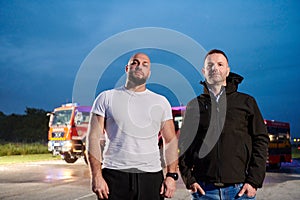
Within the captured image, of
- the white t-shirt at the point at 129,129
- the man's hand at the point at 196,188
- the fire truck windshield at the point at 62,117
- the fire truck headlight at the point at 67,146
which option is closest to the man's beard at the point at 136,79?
the white t-shirt at the point at 129,129

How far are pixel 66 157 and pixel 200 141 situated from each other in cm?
1550

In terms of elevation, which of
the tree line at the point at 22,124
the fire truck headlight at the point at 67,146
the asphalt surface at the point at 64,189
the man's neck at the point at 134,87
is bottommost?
the asphalt surface at the point at 64,189

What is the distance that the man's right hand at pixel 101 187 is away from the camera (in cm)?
291

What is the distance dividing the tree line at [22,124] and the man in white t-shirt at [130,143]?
57.9 metres

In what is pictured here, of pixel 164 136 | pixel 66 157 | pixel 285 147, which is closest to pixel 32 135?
pixel 66 157

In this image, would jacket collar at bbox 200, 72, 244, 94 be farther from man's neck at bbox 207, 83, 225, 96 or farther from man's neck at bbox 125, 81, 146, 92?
man's neck at bbox 125, 81, 146, 92

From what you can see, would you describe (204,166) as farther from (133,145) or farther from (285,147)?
(285,147)

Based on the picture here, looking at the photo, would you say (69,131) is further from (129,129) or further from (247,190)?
(247,190)

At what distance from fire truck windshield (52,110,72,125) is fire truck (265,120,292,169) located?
29.8ft

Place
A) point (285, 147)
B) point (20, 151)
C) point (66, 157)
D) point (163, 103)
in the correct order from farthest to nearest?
point (20, 151)
point (66, 157)
point (285, 147)
point (163, 103)

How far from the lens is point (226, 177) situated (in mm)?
2863

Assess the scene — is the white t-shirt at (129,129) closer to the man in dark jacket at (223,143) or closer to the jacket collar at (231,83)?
the man in dark jacket at (223,143)

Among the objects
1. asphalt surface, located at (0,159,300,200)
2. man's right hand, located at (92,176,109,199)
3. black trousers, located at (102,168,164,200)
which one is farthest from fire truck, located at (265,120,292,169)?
man's right hand, located at (92,176,109,199)

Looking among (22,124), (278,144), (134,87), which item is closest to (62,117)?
(278,144)
